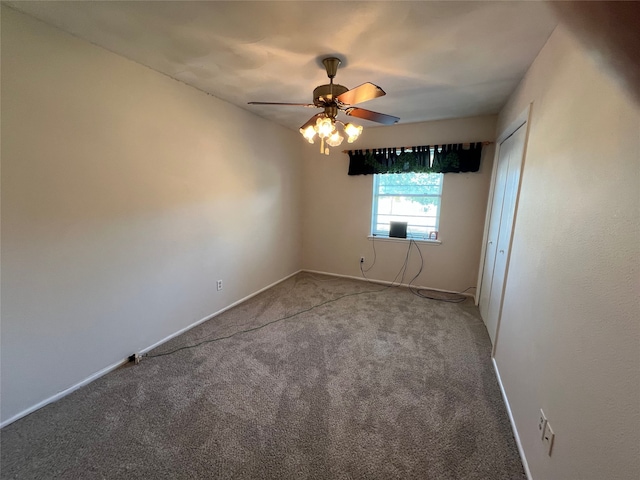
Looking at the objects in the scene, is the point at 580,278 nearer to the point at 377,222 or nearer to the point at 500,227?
the point at 500,227

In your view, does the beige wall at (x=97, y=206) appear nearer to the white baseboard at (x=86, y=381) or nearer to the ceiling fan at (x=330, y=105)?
the white baseboard at (x=86, y=381)

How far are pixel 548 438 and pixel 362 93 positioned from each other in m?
2.03

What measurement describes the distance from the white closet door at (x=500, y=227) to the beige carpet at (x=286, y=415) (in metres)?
0.39

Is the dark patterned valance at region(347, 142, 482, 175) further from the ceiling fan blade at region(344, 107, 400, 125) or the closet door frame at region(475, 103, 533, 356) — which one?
the ceiling fan blade at region(344, 107, 400, 125)

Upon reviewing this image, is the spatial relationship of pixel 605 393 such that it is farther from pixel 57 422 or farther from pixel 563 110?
pixel 57 422

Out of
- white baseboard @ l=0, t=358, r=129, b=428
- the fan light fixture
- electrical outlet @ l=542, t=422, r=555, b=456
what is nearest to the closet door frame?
electrical outlet @ l=542, t=422, r=555, b=456

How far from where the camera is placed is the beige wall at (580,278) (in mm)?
798

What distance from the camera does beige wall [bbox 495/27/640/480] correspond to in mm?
798

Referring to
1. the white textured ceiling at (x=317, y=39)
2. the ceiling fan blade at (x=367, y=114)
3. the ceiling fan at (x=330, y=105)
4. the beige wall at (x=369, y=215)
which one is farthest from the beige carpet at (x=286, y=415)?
the white textured ceiling at (x=317, y=39)

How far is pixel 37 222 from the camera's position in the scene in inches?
63.9

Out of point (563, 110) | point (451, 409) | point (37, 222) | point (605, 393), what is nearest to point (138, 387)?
point (37, 222)

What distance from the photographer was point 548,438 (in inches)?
46.1

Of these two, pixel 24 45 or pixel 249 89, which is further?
pixel 249 89

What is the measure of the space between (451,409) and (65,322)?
265 cm
